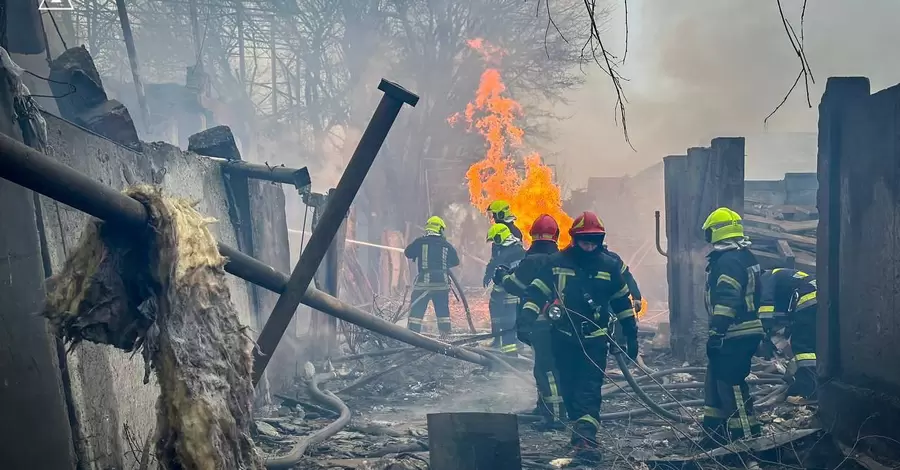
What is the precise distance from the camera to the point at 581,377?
6.48 metres

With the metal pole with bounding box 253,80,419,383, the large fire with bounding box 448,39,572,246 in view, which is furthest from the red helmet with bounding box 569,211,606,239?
the large fire with bounding box 448,39,572,246

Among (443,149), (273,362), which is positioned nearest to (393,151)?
(443,149)

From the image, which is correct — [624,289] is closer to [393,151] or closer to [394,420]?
[394,420]

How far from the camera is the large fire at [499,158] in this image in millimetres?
20766

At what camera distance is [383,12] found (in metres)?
24.6

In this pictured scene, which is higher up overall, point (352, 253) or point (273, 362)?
point (352, 253)

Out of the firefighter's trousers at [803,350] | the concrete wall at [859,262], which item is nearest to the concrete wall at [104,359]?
the concrete wall at [859,262]

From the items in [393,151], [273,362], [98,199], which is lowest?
[273,362]

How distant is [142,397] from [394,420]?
11.7 ft

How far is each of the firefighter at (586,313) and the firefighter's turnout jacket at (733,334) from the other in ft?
2.64

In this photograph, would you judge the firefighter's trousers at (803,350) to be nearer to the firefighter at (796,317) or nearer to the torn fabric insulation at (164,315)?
the firefighter at (796,317)

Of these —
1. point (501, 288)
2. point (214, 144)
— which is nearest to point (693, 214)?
point (501, 288)

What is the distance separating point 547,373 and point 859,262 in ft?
9.92

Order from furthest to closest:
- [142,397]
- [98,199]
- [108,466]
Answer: [142,397], [108,466], [98,199]
